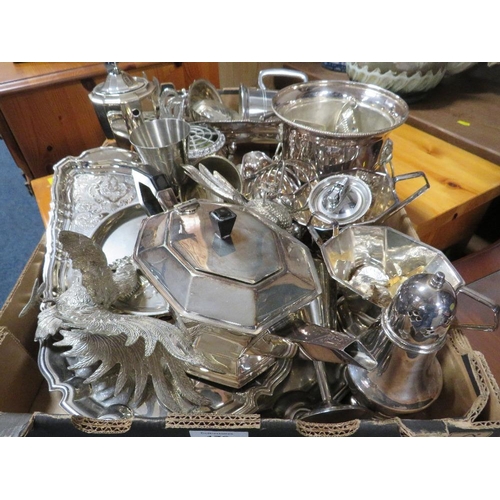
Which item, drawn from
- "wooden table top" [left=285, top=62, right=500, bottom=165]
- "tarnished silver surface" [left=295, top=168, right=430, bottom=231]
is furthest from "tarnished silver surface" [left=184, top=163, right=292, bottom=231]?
"wooden table top" [left=285, top=62, right=500, bottom=165]

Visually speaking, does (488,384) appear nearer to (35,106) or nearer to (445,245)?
(445,245)

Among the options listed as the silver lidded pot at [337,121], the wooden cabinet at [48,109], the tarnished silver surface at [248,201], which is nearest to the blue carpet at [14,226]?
the wooden cabinet at [48,109]

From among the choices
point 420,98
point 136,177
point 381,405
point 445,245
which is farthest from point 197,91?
point 381,405

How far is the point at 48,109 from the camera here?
1262 mm

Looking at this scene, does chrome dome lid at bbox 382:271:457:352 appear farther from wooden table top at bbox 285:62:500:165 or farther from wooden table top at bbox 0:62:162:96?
wooden table top at bbox 0:62:162:96

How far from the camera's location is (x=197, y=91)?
971 mm

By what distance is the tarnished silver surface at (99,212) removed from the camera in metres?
0.56

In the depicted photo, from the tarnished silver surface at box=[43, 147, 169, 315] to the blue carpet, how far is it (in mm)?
686

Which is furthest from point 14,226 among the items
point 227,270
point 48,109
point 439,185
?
point 439,185

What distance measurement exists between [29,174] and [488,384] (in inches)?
61.5

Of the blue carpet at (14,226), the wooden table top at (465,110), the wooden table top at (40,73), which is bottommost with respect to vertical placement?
the blue carpet at (14,226)

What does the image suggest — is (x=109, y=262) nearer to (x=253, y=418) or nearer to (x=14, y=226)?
(x=253, y=418)

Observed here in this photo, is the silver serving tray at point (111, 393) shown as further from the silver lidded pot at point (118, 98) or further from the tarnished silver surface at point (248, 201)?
the silver lidded pot at point (118, 98)

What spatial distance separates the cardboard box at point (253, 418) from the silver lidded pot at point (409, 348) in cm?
3
